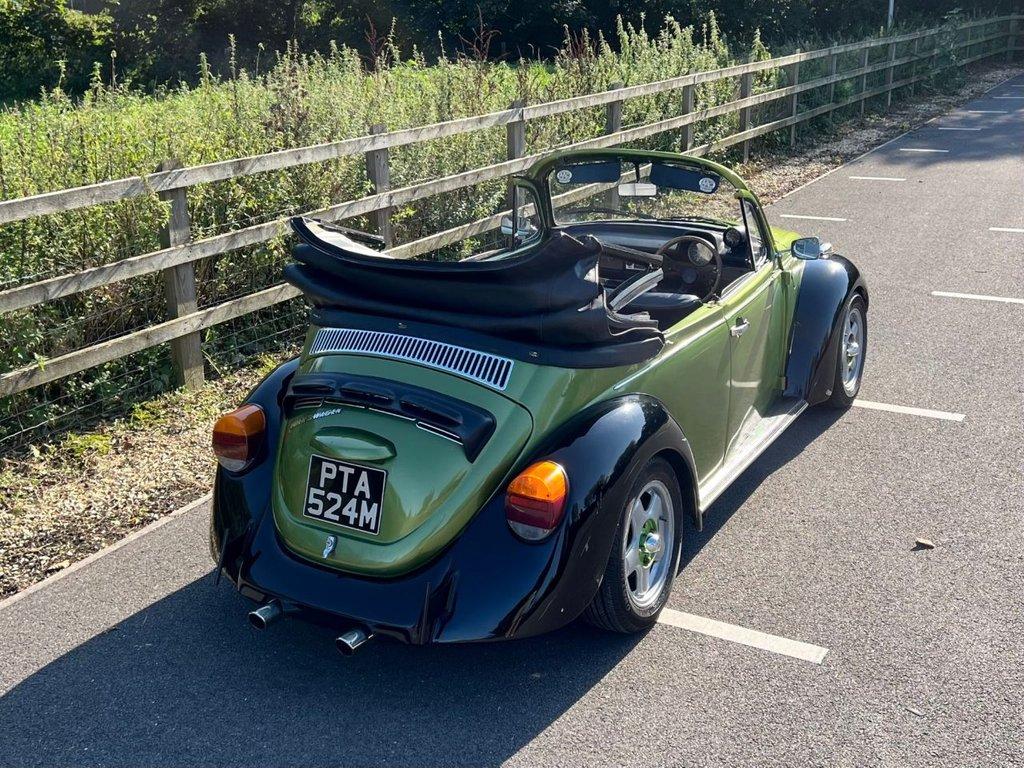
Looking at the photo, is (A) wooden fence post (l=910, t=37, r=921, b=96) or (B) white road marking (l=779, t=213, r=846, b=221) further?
(A) wooden fence post (l=910, t=37, r=921, b=96)

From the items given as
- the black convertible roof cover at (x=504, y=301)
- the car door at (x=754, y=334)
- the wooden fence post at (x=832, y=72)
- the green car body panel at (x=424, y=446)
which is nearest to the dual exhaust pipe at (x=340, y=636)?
the green car body panel at (x=424, y=446)

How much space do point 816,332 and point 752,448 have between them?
0.96 meters

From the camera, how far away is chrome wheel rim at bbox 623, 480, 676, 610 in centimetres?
393

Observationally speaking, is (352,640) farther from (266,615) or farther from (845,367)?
(845,367)

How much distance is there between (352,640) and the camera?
11.3 ft

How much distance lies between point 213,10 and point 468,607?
32.1m

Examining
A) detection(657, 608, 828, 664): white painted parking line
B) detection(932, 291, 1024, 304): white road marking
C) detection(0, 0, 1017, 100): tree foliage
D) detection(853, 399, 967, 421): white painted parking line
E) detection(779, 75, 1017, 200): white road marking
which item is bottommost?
detection(853, 399, 967, 421): white painted parking line

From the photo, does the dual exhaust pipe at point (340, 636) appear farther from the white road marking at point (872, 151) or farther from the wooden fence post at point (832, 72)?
the wooden fence post at point (832, 72)

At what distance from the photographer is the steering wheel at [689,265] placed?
16.6 feet

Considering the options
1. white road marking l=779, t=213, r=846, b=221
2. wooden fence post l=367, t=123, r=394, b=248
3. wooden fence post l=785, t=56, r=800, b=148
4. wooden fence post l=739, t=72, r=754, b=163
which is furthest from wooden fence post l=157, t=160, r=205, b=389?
wooden fence post l=785, t=56, r=800, b=148

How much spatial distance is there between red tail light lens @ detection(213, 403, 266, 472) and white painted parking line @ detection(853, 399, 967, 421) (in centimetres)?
372

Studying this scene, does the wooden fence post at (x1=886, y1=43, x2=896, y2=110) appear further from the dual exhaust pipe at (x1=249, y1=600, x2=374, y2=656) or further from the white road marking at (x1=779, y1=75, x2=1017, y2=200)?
the dual exhaust pipe at (x1=249, y1=600, x2=374, y2=656)

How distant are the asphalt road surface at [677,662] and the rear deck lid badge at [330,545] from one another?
46 cm

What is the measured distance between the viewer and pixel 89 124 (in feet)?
22.0
